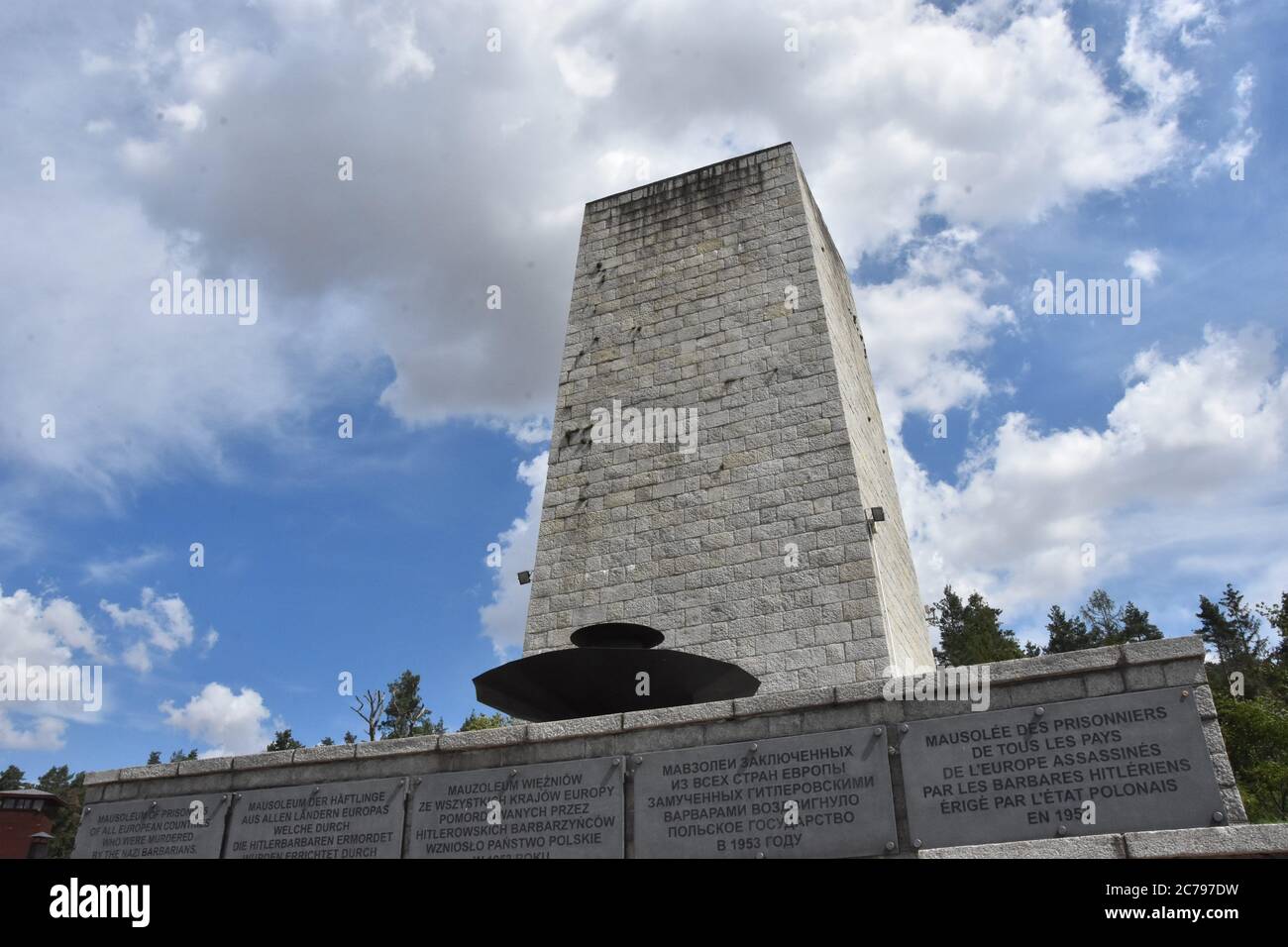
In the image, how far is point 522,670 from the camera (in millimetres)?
5777

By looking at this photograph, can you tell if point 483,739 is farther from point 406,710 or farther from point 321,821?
point 406,710

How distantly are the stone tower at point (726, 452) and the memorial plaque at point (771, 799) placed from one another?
3726 millimetres

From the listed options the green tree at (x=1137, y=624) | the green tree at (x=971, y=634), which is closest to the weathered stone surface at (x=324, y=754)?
the green tree at (x=971, y=634)

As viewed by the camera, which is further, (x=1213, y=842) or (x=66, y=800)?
(x=66, y=800)

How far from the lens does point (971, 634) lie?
3600cm

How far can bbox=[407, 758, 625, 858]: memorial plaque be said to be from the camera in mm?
5016

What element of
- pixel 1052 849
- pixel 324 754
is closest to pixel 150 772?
pixel 324 754

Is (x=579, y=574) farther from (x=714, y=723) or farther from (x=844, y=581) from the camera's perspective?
(x=714, y=723)

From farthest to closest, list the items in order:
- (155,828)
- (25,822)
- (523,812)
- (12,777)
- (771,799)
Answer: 1. (12,777)
2. (25,822)
3. (155,828)
4. (523,812)
5. (771,799)

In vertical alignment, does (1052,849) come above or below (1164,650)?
below

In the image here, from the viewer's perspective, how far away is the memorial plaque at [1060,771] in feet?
13.4

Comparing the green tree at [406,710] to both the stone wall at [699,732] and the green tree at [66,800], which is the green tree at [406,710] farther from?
the stone wall at [699,732]

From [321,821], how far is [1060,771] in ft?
14.5

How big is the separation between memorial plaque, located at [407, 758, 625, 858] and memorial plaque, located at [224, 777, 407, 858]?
0.21m
